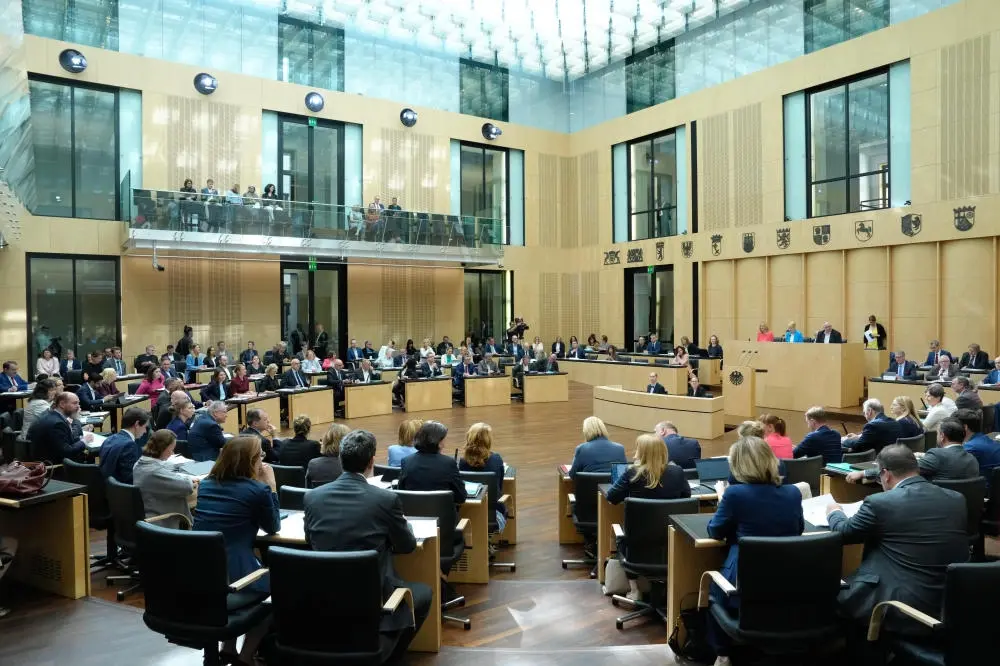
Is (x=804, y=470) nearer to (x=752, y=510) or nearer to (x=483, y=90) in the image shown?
(x=752, y=510)

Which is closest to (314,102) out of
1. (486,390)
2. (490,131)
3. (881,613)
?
(490,131)

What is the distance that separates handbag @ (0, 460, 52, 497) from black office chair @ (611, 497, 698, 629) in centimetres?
359

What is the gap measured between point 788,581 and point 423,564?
1834 mm

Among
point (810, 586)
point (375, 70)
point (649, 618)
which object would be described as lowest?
point (649, 618)

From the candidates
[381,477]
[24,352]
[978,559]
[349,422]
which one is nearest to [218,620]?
[381,477]

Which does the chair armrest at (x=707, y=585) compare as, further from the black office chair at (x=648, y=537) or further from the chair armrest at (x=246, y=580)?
the chair armrest at (x=246, y=580)

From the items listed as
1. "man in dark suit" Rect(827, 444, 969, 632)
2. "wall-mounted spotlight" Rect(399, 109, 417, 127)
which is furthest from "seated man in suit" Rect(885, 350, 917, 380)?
"wall-mounted spotlight" Rect(399, 109, 417, 127)

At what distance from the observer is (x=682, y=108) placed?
1911cm

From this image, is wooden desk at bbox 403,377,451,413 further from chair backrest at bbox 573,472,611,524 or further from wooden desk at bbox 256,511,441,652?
wooden desk at bbox 256,511,441,652

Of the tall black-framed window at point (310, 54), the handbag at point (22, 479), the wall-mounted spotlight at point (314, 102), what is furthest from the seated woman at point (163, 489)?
the tall black-framed window at point (310, 54)

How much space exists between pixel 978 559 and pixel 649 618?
205cm

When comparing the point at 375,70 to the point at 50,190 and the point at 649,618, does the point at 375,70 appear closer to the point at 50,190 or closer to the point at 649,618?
the point at 50,190

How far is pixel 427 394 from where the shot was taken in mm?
14547

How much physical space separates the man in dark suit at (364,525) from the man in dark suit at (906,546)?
193 cm
